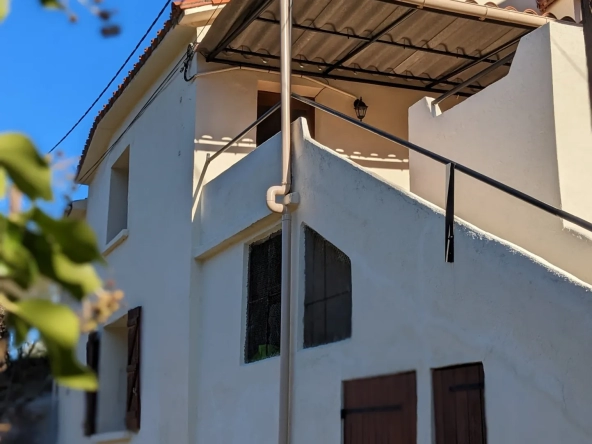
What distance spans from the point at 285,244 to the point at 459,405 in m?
2.71

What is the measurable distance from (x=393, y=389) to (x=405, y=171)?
16.9ft

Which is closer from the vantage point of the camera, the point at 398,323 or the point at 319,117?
the point at 398,323

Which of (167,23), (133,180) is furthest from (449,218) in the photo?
(133,180)

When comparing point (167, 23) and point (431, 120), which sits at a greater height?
point (167, 23)

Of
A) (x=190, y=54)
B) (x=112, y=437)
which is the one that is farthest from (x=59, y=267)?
(x=112, y=437)

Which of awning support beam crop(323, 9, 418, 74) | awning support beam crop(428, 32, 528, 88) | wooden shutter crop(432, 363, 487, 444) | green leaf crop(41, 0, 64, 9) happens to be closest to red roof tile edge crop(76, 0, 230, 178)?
awning support beam crop(323, 9, 418, 74)

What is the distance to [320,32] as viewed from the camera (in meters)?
8.86

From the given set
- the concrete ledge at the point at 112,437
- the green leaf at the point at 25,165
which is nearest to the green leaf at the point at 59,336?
the green leaf at the point at 25,165

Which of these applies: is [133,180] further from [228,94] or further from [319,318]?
[319,318]

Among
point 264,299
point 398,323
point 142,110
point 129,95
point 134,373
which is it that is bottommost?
point 398,323

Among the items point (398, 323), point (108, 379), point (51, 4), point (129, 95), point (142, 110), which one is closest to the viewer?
point (51, 4)

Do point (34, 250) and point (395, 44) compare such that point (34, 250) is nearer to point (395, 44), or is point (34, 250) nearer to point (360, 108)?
point (395, 44)

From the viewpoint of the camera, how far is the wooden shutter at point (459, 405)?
4.86 metres

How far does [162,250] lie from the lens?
10516 mm
